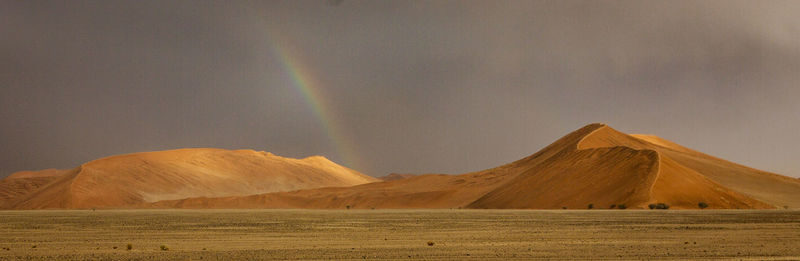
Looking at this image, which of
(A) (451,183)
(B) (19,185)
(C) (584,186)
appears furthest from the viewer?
(B) (19,185)

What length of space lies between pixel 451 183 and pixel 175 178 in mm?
68436

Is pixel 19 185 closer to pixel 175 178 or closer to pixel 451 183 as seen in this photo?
pixel 175 178

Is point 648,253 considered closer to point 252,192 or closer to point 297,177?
point 252,192

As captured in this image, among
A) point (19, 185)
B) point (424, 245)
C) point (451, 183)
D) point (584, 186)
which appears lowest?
point (451, 183)

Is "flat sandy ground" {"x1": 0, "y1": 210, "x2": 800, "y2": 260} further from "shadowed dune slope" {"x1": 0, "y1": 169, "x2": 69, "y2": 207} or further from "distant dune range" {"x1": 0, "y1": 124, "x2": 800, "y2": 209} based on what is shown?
"shadowed dune slope" {"x1": 0, "y1": 169, "x2": 69, "y2": 207}

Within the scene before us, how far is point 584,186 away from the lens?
Result: 69812 millimetres

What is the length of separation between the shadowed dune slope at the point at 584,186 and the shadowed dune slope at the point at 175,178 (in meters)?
14.3

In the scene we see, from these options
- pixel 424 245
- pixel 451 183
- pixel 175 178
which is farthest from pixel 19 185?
pixel 424 245

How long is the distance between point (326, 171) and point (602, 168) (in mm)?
125426

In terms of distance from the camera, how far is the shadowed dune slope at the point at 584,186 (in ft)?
210

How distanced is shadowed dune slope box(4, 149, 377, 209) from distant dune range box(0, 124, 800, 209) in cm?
30

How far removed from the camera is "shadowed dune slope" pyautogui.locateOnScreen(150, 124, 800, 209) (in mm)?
64000

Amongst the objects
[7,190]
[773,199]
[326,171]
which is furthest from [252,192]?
[773,199]

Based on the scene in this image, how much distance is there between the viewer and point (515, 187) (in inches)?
3169
